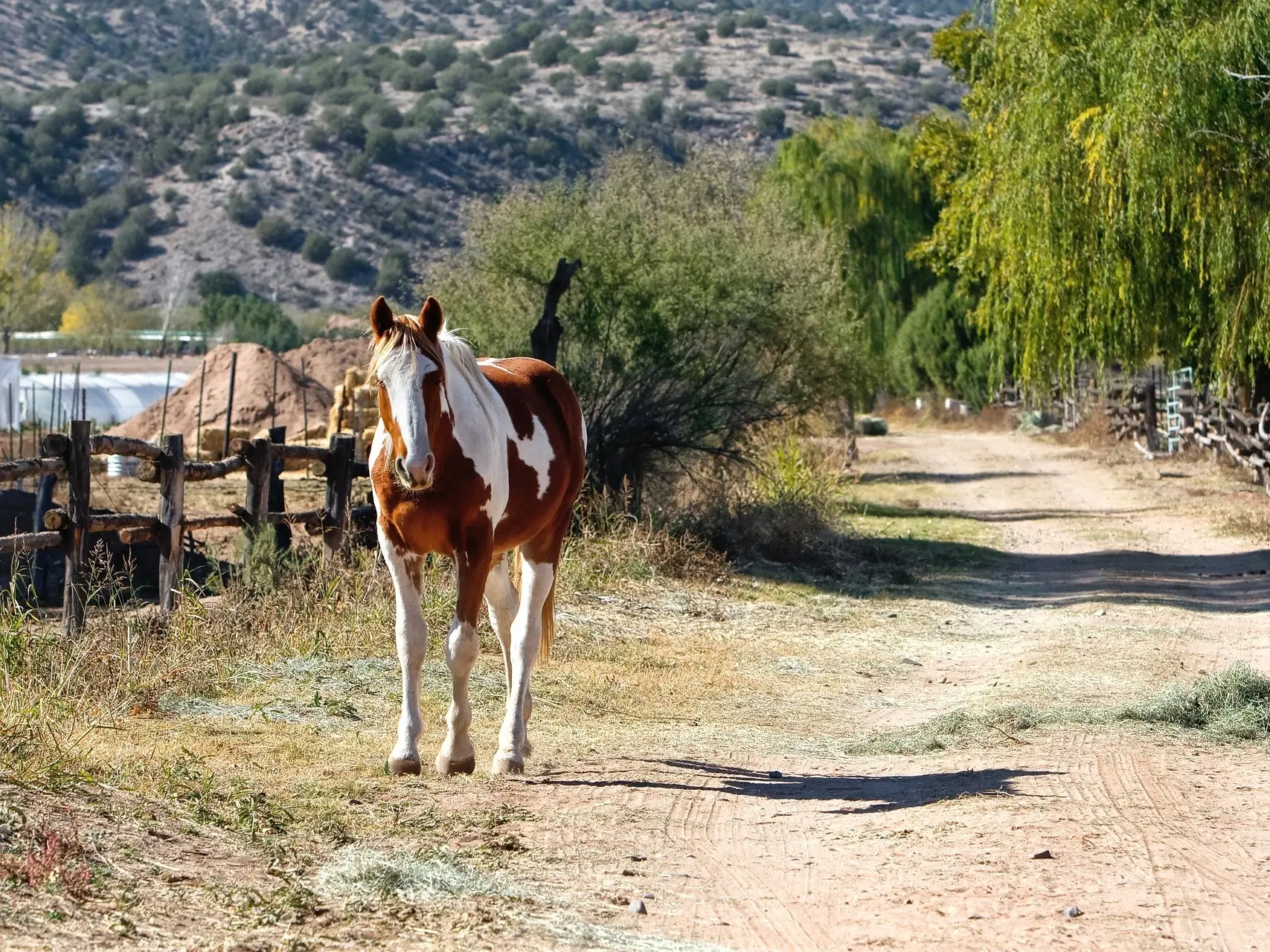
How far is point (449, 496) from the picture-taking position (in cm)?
715

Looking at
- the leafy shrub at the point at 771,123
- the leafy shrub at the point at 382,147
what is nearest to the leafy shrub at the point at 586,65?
the leafy shrub at the point at 771,123

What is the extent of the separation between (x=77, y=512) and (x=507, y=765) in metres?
4.65

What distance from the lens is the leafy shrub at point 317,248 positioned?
266 feet

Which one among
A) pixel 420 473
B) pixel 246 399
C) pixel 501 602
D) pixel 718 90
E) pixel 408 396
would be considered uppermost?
pixel 718 90

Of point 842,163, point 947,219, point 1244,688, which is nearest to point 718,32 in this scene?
point 842,163

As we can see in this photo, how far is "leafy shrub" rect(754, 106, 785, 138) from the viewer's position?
104m

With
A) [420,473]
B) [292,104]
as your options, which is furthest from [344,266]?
[420,473]

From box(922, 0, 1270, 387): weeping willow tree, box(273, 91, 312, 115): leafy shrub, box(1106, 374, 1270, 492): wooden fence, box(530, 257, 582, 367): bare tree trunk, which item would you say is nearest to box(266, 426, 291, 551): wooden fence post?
→ box(530, 257, 582, 367): bare tree trunk

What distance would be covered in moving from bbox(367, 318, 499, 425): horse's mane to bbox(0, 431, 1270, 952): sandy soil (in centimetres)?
185

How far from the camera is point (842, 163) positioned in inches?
1439

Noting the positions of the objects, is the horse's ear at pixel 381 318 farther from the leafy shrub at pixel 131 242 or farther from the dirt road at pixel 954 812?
the leafy shrub at pixel 131 242

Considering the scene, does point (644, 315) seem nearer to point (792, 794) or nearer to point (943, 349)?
point (792, 794)

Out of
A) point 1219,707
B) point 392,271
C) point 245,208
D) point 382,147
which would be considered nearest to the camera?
point 1219,707

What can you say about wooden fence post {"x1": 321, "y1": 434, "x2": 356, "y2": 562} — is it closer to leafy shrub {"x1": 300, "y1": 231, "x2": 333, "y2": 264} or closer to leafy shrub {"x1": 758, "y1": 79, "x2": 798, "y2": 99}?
leafy shrub {"x1": 300, "y1": 231, "x2": 333, "y2": 264}
